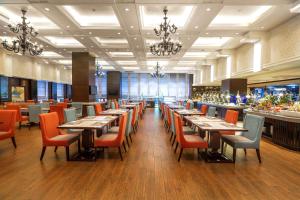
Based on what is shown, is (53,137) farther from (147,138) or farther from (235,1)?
(235,1)

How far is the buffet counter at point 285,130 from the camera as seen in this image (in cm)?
522

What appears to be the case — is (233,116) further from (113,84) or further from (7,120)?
(113,84)

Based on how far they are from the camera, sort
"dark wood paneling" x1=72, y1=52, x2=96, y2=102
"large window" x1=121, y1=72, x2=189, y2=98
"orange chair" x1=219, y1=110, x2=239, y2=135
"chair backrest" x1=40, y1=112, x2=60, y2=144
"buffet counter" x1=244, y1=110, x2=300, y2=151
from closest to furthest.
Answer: "chair backrest" x1=40, y1=112, x2=60, y2=144 → "orange chair" x1=219, y1=110, x2=239, y2=135 → "buffet counter" x1=244, y1=110, x2=300, y2=151 → "dark wood paneling" x1=72, y1=52, x2=96, y2=102 → "large window" x1=121, y1=72, x2=189, y2=98

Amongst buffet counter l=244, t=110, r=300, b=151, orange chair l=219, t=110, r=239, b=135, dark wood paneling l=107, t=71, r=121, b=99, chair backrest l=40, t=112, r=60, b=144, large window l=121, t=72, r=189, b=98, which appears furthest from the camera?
large window l=121, t=72, r=189, b=98

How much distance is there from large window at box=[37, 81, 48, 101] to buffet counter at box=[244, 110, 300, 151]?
1562 cm

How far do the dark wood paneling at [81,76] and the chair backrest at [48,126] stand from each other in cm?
772

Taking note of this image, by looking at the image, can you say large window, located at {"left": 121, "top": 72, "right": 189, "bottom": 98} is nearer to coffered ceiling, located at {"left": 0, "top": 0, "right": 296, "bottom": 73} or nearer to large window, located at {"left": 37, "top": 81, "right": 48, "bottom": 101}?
large window, located at {"left": 37, "top": 81, "right": 48, "bottom": 101}

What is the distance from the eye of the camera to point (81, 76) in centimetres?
1208

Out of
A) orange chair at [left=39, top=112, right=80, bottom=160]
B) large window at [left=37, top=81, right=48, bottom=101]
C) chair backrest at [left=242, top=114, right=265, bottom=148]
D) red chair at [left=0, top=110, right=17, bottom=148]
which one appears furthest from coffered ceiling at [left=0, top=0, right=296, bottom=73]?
large window at [left=37, top=81, right=48, bottom=101]

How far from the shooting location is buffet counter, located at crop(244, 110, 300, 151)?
5.22 m

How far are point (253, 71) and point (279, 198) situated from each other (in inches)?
278

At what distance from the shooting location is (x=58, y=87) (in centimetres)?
1923

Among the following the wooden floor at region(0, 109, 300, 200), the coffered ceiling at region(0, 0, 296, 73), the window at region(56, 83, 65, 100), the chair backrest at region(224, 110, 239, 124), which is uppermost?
the coffered ceiling at region(0, 0, 296, 73)

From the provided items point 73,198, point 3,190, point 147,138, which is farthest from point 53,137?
point 147,138
